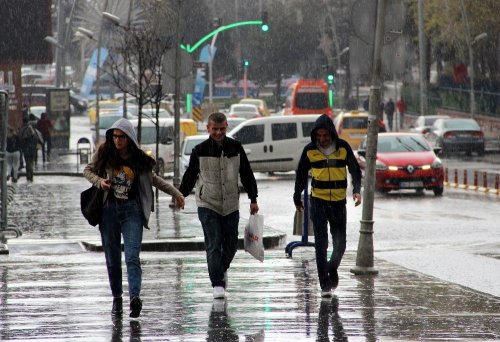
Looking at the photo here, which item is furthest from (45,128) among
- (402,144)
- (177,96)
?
(177,96)

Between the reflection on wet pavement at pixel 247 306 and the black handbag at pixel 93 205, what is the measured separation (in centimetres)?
78

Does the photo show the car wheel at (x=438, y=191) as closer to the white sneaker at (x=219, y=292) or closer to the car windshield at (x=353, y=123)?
the white sneaker at (x=219, y=292)

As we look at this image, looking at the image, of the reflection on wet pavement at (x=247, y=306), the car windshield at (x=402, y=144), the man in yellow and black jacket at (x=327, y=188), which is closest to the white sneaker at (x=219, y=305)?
the reflection on wet pavement at (x=247, y=306)

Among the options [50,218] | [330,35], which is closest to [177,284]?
[50,218]

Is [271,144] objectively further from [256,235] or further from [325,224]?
[325,224]

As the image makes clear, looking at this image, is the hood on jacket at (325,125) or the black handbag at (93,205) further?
the hood on jacket at (325,125)

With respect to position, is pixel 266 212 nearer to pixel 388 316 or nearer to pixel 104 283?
pixel 104 283

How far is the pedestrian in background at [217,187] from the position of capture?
1190cm

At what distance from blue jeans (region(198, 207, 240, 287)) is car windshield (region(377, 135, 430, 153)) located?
19691mm

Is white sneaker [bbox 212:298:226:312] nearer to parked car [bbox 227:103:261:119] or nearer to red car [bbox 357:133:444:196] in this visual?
red car [bbox 357:133:444:196]

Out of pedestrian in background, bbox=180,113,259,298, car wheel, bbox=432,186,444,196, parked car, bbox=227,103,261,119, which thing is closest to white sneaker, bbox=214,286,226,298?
pedestrian in background, bbox=180,113,259,298

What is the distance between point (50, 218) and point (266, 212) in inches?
182

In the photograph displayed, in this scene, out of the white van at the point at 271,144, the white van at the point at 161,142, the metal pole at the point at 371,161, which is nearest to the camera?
the metal pole at the point at 371,161

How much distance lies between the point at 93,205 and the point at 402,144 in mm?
21461
